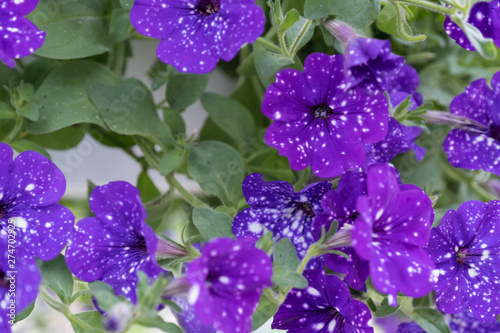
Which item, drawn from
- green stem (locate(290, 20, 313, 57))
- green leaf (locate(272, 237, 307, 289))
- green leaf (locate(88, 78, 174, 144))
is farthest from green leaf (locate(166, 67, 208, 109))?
green leaf (locate(272, 237, 307, 289))

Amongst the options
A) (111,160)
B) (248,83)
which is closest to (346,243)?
(248,83)

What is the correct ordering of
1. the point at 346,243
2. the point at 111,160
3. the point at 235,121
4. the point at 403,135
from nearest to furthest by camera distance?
the point at 346,243 < the point at 403,135 < the point at 235,121 < the point at 111,160

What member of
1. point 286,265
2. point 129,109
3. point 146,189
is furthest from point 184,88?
point 286,265

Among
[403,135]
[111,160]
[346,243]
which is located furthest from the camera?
[111,160]

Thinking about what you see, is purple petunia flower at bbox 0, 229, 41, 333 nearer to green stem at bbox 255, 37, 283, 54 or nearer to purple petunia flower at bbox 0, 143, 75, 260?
purple petunia flower at bbox 0, 143, 75, 260

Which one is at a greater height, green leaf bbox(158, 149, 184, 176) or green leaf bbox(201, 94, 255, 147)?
green leaf bbox(158, 149, 184, 176)

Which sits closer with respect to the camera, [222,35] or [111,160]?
[222,35]

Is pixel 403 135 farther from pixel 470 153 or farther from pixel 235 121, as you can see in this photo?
pixel 235 121

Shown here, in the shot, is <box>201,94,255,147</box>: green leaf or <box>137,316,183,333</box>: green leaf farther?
<box>201,94,255,147</box>: green leaf
